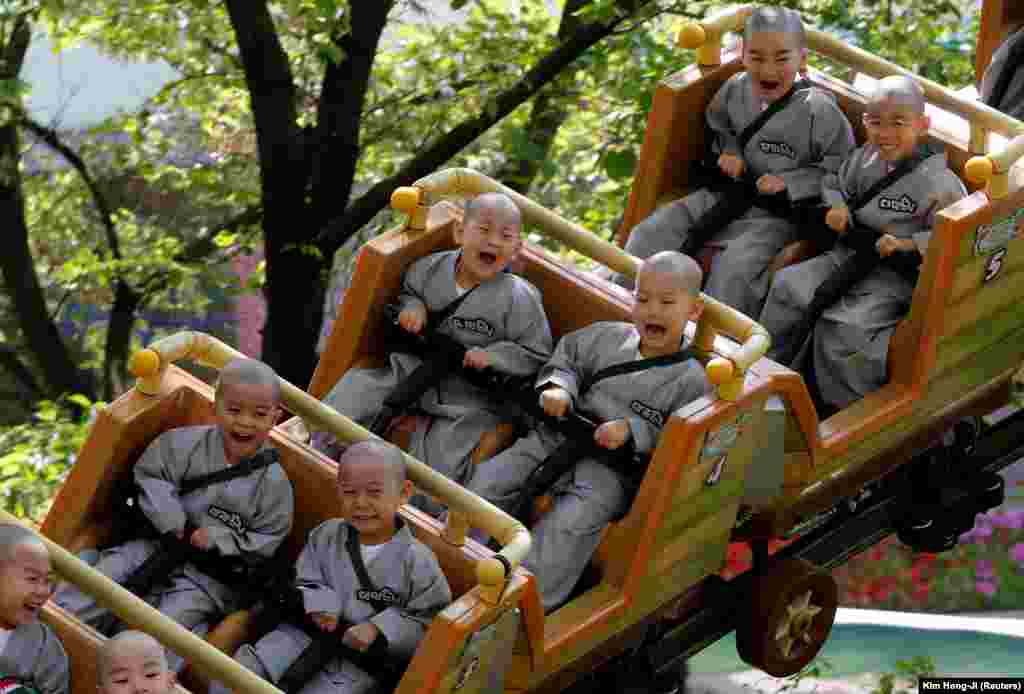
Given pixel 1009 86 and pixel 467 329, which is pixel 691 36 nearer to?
pixel 1009 86

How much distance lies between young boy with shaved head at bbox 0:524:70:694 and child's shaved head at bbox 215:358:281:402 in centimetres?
77

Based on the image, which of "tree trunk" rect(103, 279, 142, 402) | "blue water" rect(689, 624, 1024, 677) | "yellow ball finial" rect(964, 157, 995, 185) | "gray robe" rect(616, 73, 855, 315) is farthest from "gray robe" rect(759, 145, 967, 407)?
"tree trunk" rect(103, 279, 142, 402)

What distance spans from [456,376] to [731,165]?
129cm

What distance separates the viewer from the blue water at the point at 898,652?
355 inches

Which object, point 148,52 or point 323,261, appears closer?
point 323,261

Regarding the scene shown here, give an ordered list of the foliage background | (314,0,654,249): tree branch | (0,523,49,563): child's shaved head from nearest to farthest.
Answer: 1. (0,523,49,563): child's shaved head
2. (314,0,654,249): tree branch
3. the foliage background

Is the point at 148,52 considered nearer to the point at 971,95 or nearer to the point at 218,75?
the point at 218,75

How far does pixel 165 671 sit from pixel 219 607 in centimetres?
74

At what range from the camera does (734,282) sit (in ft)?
22.0

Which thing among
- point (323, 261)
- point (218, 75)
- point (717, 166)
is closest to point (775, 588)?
point (717, 166)

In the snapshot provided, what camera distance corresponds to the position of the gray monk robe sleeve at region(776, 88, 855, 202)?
670cm

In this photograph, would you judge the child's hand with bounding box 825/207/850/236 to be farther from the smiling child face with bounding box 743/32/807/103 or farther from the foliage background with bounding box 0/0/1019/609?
the foliage background with bounding box 0/0/1019/609

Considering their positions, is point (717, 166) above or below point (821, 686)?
above

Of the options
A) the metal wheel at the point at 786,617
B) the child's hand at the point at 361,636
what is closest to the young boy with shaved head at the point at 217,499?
the child's hand at the point at 361,636
